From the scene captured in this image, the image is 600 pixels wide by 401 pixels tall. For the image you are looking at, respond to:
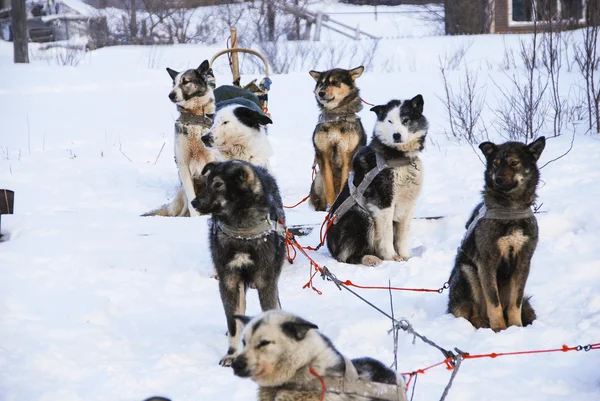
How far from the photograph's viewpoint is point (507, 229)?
4.57 meters

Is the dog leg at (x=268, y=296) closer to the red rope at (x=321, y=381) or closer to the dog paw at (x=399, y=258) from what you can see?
the red rope at (x=321, y=381)

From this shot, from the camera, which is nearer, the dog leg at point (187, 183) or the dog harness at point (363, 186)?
the dog harness at point (363, 186)

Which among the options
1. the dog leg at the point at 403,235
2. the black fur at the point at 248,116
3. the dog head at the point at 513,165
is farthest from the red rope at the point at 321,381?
the black fur at the point at 248,116

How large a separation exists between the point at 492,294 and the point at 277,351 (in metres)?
2.08

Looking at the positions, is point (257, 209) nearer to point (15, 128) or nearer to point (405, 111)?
point (405, 111)

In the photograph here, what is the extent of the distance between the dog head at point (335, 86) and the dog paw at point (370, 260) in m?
2.35

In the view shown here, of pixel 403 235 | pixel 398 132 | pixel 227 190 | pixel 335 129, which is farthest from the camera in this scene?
pixel 335 129

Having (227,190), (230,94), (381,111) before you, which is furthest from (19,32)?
(227,190)

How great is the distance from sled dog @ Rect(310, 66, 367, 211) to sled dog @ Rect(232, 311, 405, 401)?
5.52 m

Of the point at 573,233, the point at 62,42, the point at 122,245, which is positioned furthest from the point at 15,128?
the point at 62,42

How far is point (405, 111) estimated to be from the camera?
6.43 m

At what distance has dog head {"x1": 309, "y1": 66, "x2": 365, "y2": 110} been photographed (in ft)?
27.0

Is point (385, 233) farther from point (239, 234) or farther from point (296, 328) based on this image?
point (296, 328)

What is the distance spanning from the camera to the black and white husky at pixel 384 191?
643 centimetres
